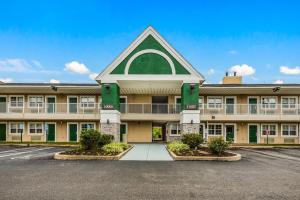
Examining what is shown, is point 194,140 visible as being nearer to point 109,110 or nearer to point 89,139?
point 89,139

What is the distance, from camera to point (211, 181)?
→ 10031mm

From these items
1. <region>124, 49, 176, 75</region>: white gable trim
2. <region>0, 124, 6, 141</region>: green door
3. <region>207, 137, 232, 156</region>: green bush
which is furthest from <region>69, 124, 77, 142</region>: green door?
<region>207, 137, 232, 156</region>: green bush

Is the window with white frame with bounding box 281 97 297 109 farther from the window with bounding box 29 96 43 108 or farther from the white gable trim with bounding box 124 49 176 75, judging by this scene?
the window with bounding box 29 96 43 108

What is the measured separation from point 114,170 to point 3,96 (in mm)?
26597

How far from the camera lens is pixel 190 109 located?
26391 millimetres

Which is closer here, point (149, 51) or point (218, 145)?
point (218, 145)

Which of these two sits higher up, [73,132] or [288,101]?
[288,101]

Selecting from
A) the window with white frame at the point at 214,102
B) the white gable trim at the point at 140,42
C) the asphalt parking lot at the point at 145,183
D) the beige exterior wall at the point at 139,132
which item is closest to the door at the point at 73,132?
the beige exterior wall at the point at 139,132

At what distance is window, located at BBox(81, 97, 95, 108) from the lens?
32.8m

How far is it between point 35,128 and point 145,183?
88.2 feet

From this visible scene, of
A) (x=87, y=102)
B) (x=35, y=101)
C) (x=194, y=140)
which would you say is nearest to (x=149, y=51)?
(x=194, y=140)

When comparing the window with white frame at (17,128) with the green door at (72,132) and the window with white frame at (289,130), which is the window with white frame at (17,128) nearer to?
the green door at (72,132)

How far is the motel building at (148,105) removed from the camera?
86.6 ft

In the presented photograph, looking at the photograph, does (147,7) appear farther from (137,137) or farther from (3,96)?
(3,96)
